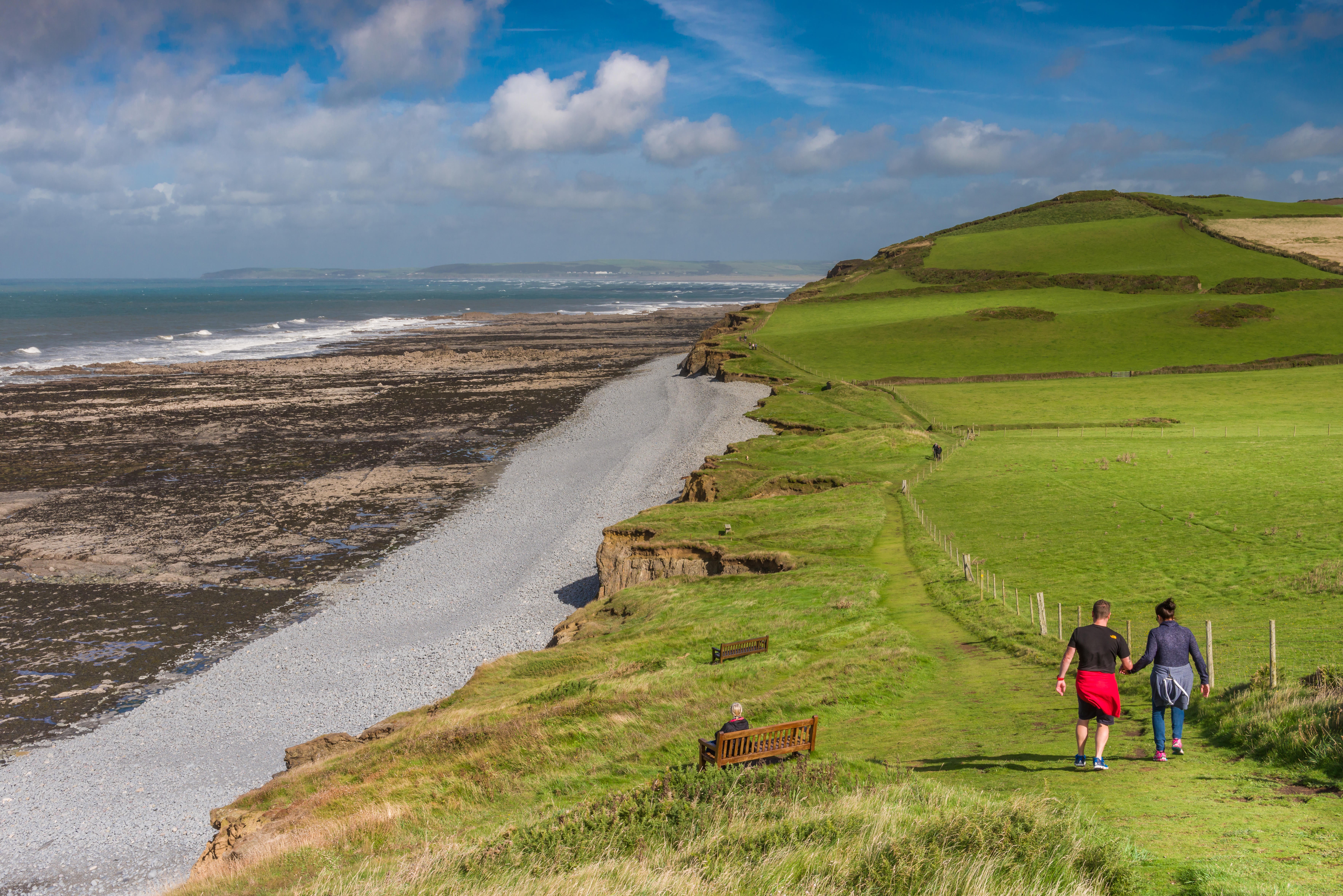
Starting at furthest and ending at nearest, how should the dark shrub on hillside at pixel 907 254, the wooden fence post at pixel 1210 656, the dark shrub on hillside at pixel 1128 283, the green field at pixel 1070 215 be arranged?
the green field at pixel 1070 215 < the dark shrub on hillside at pixel 907 254 < the dark shrub on hillside at pixel 1128 283 < the wooden fence post at pixel 1210 656

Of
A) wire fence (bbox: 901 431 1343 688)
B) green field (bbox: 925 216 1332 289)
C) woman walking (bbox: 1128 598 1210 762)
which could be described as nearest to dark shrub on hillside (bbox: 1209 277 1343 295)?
green field (bbox: 925 216 1332 289)

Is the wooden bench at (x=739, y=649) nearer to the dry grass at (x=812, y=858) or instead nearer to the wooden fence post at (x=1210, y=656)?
the dry grass at (x=812, y=858)

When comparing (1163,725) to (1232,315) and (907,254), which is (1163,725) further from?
(907,254)

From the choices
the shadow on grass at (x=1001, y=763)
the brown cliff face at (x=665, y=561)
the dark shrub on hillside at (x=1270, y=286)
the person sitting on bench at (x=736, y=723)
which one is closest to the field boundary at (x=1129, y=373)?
the dark shrub on hillside at (x=1270, y=286)

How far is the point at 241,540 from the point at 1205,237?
447 feet

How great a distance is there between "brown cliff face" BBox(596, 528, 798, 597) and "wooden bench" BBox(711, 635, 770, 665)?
7.31 meters

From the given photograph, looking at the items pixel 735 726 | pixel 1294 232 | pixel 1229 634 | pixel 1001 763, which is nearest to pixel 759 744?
pixel 735 726

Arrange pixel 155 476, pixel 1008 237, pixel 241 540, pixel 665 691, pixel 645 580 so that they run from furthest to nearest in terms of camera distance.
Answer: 1. pixel 1008 237
2. pixel 155 476
3. pixel 241 540
4. pixel 645 580
5. pixel 665 691

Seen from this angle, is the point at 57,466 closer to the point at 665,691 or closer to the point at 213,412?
the point at 213,412

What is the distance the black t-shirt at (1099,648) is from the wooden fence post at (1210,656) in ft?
4.36

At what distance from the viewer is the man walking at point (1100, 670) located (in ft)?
35.3

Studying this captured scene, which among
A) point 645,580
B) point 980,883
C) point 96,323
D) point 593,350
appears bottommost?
point 645,580

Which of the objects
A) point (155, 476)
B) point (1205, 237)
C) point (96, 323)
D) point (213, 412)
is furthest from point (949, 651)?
point (96, 323)

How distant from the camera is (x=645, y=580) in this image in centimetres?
2911
